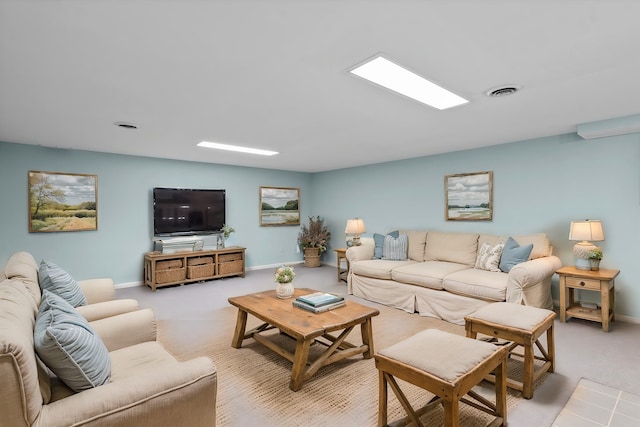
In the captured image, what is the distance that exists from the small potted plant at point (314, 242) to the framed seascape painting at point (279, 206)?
508 millimetres

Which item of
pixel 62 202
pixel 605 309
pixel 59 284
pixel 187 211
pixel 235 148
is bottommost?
pixel 605 309

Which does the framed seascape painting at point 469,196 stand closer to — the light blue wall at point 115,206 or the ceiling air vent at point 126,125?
the light blue wall at point 115,206

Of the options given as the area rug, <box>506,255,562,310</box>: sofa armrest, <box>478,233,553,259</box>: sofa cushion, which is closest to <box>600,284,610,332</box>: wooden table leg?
<box>506,255,562,310</box>: sofa armrest

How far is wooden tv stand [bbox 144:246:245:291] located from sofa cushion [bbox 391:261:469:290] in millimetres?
3112

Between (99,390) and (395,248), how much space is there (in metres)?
4.28

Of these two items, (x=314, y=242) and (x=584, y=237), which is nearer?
(x=584, y=237)

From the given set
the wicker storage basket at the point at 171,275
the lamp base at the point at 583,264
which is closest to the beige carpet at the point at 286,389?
the lamp base at the point at 583,264

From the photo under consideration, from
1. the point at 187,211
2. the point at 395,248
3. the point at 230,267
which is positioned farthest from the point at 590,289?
the point at 187,211

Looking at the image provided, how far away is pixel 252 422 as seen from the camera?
1963 mm

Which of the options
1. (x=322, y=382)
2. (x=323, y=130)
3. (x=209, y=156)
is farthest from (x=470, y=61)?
(x=209, y=156)

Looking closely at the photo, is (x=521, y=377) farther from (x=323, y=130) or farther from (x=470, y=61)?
(x=323, y=130)

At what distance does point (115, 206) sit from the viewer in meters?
5.25

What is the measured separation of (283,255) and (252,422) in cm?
539

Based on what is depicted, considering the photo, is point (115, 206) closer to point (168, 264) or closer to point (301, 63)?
point (168, 264)
